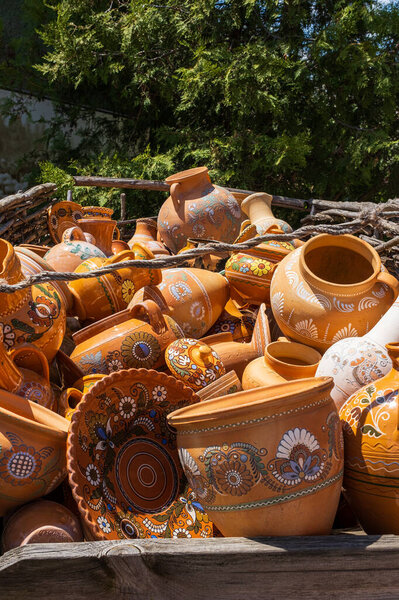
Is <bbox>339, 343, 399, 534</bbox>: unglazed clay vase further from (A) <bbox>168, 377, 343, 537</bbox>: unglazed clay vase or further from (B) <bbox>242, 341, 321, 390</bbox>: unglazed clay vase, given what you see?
(B) <bbox>242, 341, 321, 390</bbox>: unglazed clay vase

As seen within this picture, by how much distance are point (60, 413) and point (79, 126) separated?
699 cm

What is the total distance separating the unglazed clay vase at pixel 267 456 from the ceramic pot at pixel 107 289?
1059mm

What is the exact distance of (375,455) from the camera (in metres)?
1.16

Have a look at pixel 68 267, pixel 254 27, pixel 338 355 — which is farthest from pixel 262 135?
pixel 338 355

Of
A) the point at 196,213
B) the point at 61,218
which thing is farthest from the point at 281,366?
the point at 61,218

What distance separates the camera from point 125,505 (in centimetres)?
142

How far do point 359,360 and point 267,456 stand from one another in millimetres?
565

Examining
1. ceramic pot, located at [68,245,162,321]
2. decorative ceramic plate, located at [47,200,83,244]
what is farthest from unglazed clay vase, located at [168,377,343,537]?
decorative ceramic plate, located at [47,200,83,244]

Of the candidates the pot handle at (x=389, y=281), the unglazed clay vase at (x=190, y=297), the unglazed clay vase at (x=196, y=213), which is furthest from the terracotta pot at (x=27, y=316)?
the unglazed clay vase at (x=196, y=213)

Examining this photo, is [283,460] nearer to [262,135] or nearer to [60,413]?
[60,413]

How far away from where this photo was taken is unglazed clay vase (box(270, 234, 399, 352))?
184cm

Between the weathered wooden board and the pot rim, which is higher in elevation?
the pot rim

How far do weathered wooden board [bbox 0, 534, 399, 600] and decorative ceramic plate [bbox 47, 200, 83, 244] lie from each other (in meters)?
2.69

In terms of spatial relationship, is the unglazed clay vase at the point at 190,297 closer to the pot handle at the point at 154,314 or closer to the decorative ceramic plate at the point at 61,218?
the pot handle at the point at 154,314
